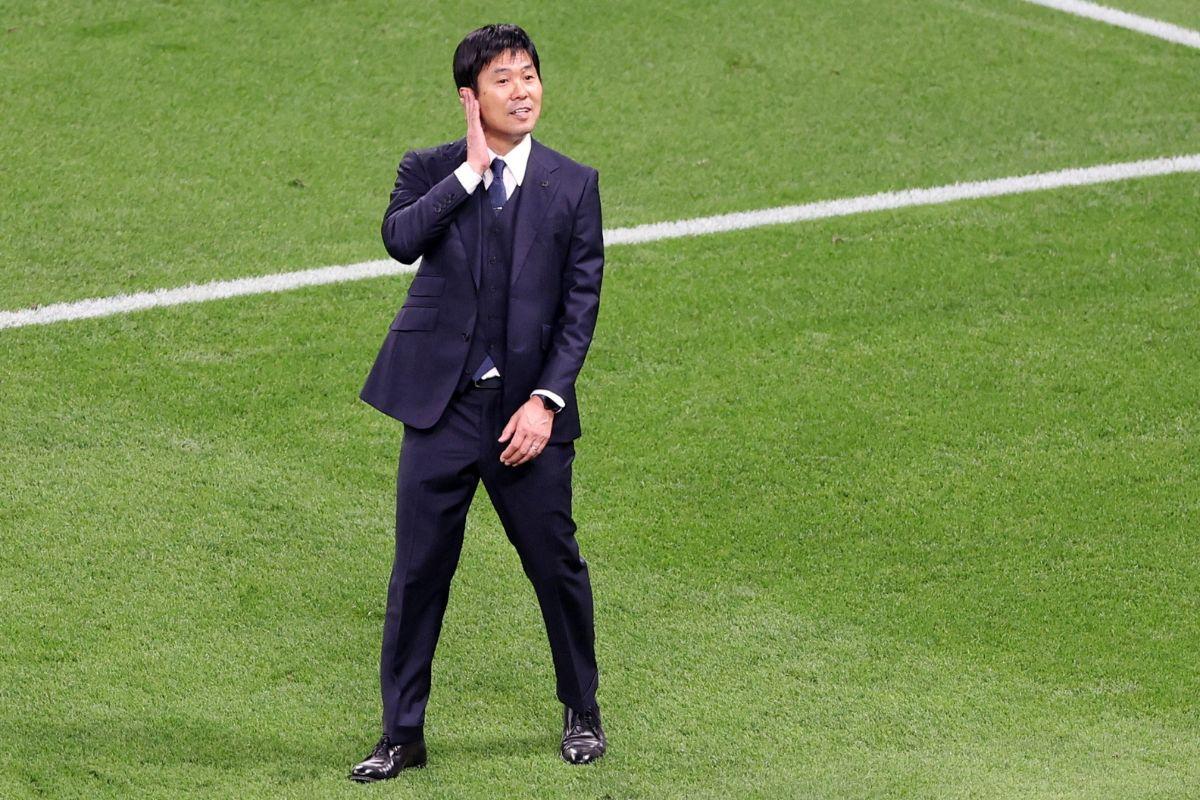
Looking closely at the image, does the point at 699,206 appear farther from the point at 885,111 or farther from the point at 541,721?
the point at 541,721

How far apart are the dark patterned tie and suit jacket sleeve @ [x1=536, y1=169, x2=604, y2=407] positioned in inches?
8.4

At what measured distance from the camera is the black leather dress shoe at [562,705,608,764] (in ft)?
18.1

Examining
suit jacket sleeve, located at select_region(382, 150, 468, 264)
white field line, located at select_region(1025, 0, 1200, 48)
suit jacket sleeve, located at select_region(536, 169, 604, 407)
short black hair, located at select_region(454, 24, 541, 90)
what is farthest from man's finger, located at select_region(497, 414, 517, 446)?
white field line, located at select_region(1025, 0, 1200, 48)

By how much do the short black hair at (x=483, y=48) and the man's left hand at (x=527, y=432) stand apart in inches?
34.6

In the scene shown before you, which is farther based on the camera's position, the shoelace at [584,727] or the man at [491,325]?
the shoelace at [584,727]

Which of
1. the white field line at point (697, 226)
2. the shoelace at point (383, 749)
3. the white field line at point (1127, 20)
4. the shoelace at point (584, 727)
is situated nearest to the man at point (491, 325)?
the shoelace at point (383, 749)

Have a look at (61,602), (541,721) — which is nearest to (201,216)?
(61,602)

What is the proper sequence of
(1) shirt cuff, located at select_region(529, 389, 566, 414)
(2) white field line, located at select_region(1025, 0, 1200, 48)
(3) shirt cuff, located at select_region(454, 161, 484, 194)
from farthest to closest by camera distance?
(2) white field line, located at select_region(1025, 0, 1200, 48) < (1) shirt cuff, located at select_region(529, 389, 566, 414) < (3) shirt cuff, located at select_region(454, 161, 484, 194)

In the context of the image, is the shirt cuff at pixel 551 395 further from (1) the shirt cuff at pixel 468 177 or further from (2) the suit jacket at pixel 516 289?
(1) the shirt cuff at pixel 468 177

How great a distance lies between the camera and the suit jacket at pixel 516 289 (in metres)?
5.06

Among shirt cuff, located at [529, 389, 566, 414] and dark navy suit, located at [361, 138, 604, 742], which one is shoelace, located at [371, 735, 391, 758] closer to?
dark navy suit, located at [361, 138, 604, 742]

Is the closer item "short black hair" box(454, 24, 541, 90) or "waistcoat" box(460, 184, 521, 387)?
"short black hair" box(454, 24, 541, 90)

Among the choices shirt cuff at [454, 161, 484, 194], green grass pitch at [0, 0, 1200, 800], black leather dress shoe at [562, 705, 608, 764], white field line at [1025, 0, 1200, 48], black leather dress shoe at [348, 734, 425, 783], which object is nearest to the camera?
shirt cuff at [454, 161, 484, 194]

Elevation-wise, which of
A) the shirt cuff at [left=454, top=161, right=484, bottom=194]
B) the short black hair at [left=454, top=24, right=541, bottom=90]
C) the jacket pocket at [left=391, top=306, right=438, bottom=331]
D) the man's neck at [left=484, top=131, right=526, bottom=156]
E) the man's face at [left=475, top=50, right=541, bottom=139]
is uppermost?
the short black hair at [left=454, top=24, right=541, bottom=90]
